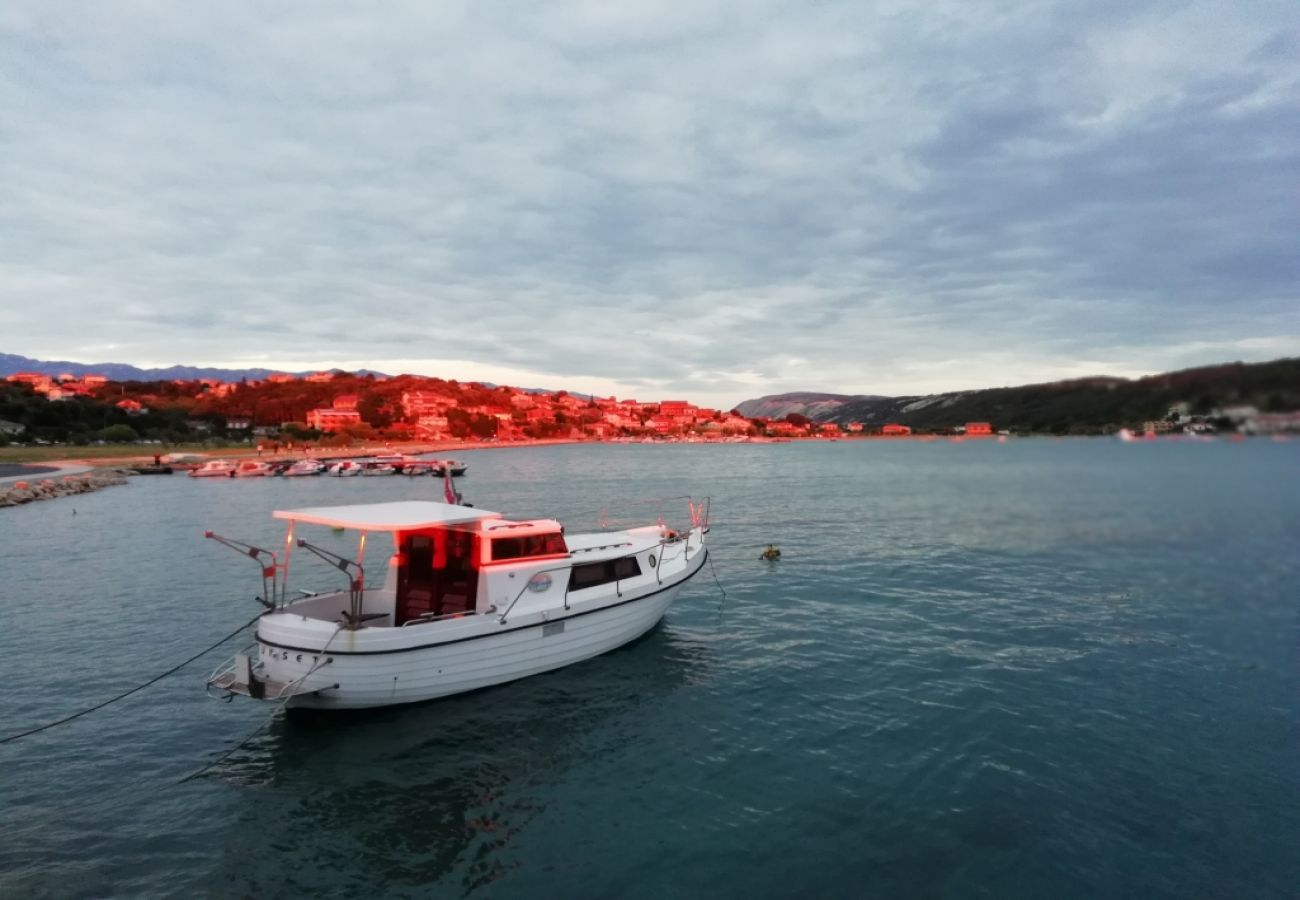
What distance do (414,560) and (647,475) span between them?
7786 centimetres

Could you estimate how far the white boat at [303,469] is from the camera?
85.3m

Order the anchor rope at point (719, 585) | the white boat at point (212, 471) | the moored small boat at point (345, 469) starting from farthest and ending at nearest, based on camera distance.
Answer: the moored small boat at point (345, 469) → the white boat at point (212, 471) → the anchor rope at point (719, 585)

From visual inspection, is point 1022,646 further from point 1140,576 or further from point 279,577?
point 279,577

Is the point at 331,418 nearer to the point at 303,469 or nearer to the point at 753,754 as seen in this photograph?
the point at 303,469

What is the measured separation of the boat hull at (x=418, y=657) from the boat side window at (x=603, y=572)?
0.65 meters

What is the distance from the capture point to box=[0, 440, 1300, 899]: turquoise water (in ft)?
28.7

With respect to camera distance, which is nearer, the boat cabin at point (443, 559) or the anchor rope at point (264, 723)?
the anchor rope at point (264, 723)

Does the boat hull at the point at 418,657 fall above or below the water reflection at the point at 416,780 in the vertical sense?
above

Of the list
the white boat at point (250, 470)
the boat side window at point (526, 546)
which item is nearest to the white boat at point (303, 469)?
the white boat at point (250, 470)

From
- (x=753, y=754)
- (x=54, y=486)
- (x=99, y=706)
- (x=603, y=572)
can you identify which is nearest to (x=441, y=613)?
(x=603, y=572)

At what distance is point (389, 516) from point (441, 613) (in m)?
2.35

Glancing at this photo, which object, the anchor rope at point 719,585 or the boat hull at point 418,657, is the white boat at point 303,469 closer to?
the anchor rope at point 719,585

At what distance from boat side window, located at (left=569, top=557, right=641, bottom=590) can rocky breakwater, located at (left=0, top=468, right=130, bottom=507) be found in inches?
2058

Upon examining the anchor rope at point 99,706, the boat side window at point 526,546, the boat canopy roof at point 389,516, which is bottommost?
the anchor rope at point 99,706
